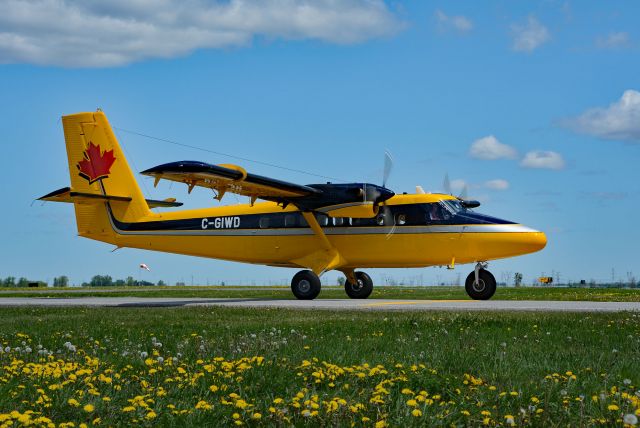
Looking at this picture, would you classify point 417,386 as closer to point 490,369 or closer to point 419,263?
point 490,369

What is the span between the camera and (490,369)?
7.86 metres

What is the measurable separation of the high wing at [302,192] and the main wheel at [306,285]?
2.49 meters

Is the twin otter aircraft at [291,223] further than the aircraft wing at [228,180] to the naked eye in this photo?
Yes

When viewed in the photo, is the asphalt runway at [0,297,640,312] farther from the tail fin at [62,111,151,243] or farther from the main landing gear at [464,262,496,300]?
the tail fin at [62,111,151,243]

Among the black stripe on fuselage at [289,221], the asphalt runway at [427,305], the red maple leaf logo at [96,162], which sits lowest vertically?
the asphalt runway at [427,305]

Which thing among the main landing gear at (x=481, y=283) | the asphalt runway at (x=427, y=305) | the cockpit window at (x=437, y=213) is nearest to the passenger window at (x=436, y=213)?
the cockpit window at (x=437, y=213)

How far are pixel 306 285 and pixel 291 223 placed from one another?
270 cm

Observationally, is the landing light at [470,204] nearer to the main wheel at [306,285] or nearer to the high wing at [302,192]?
the high wing at [302,192]

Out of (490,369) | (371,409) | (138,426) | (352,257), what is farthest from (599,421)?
(352,257)

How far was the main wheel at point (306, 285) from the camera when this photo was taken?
26.6 metres

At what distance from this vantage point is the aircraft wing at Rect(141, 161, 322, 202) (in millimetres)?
22219

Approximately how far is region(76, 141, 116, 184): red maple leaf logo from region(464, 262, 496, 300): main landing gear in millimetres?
15711

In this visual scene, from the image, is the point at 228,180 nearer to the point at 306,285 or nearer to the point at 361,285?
the point at 306,285

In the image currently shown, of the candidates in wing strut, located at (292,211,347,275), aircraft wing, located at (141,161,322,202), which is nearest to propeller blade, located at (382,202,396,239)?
wing strut, located at (292,211,347,275)
